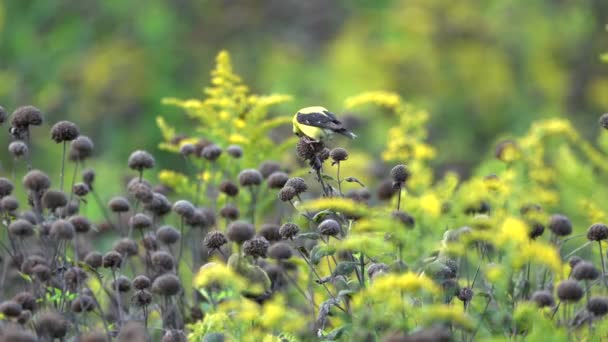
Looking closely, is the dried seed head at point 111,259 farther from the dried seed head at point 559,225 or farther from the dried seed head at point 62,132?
the dried seed head at point 559,225

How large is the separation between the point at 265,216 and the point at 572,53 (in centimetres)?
466

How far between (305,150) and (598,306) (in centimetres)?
82

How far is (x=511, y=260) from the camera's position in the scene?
81.9 inches

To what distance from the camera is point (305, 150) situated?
2629mm

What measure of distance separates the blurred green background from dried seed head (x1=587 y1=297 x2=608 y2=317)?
17.7ft

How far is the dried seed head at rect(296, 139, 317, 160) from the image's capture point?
262 centimetres

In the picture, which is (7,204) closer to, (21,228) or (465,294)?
(21,228)

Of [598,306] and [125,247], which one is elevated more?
[125,247]

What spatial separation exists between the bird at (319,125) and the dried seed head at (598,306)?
71cm

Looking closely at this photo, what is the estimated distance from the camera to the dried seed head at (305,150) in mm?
2621

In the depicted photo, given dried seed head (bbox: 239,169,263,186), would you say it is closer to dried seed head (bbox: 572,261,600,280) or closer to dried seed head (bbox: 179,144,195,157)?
dried seed head (bbox: 179,144,195,157)

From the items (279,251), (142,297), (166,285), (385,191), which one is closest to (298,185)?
(279,251)

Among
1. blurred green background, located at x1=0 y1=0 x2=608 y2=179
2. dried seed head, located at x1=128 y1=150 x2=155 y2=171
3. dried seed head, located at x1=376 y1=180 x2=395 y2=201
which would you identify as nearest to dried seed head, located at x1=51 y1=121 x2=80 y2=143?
dried seed head, located at x1=128 y1=150 x2=155 y2=171

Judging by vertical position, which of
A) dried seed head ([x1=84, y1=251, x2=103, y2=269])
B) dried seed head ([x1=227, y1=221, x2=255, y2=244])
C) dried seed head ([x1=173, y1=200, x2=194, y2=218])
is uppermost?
dried seed head ([x1=173, y1=200, x2=194, y2=218])
